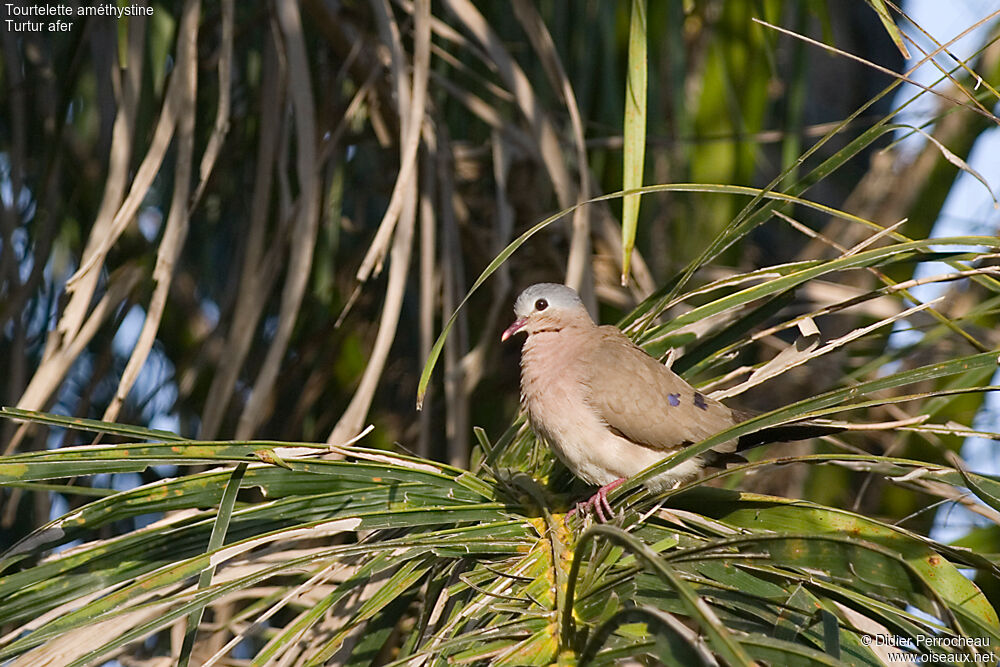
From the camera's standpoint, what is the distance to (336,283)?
380 centimetres

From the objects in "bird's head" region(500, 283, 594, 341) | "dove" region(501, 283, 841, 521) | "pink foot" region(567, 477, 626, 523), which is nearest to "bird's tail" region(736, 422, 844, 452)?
"dove" region(501, 283, 841, 521)

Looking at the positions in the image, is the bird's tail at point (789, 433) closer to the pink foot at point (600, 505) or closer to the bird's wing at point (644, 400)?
the bird's wing at point (644, 400)

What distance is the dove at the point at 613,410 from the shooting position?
2.42 m

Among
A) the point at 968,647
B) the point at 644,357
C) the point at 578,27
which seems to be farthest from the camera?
the point at 578,27

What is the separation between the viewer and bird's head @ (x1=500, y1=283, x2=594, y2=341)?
2.93 meters

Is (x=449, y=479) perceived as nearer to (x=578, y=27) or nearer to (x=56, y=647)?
(x=56, y=647)

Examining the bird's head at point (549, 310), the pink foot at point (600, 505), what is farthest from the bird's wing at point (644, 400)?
the pink foot at point (600, 505)

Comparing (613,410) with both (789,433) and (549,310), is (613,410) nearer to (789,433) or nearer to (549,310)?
(549,310)

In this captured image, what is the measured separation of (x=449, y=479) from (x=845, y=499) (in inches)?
97.3

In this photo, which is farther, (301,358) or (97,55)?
(301,358)

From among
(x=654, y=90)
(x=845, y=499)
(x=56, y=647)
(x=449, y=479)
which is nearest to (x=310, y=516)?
(x=449, y=479)

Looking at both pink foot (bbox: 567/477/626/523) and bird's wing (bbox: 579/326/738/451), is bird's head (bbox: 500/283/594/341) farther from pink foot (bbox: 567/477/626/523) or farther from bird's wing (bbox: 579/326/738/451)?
pink foot (bbox: 567/477/626/523)

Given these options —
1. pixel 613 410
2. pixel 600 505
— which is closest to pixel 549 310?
pixel 613 410

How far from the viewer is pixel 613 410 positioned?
8.82 ft
